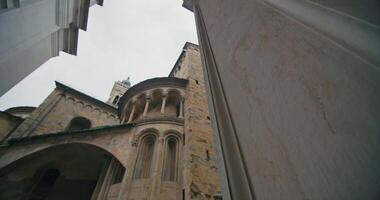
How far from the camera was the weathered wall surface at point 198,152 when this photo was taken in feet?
19.4

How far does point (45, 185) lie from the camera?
9.59 m

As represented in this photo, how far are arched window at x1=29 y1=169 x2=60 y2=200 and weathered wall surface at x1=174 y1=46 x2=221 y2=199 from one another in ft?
22.9

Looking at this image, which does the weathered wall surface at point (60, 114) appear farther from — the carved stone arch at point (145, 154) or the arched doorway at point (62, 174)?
the carved stone arch at point (145, 154)

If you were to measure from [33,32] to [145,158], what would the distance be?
17.4 feet

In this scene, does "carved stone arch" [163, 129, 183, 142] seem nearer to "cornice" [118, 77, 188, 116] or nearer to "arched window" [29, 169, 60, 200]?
"cornice" [118, 77, 188, 116]

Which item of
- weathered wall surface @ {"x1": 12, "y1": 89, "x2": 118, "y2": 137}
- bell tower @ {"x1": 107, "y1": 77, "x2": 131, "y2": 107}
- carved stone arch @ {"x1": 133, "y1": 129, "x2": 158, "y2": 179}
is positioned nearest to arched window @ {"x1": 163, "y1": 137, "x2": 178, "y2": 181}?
→ carved stone arch @ {"x1": 133, "y1": 129, "x2": 158, "y2": 179}

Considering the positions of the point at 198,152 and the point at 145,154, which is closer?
the point at 198,152

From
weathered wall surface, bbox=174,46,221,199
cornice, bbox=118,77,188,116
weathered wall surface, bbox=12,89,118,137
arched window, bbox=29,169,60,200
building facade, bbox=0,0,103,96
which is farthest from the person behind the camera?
weathered wall surface, bbox=12,89,118,137

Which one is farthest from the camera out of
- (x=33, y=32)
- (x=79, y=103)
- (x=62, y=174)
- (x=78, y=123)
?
(x=79, y=103)

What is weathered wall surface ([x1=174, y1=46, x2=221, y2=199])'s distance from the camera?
5.92 meters

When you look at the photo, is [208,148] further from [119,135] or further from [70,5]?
[70,5]

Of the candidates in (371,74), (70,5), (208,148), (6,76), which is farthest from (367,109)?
(70,5)

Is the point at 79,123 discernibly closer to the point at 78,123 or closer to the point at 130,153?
the point at 78,123

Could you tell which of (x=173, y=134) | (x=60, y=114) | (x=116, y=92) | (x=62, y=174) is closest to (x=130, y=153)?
(x=173, y=134)
